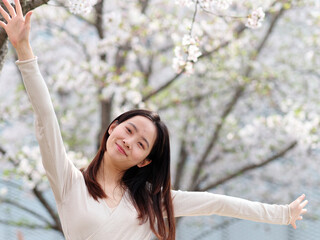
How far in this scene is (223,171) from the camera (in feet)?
19.7

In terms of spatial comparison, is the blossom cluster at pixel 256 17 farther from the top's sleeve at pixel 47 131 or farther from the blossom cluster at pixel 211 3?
the top's sleeve at pixel 47 131

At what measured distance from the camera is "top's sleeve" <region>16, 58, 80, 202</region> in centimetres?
137

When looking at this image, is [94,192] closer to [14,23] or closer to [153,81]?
[14,23]

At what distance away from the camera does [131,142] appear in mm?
1658

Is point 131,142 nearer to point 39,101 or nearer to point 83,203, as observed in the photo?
point 83,203

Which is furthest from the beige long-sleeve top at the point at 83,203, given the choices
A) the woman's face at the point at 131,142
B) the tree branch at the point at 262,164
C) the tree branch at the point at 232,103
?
the tree branch at the point at 232,103

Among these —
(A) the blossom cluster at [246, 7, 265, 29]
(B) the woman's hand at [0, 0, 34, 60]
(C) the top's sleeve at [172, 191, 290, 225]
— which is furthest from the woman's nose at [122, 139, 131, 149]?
(A) the blossom cluster at [246, 7, 265, 29]

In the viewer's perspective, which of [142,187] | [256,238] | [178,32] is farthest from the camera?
[256,238]

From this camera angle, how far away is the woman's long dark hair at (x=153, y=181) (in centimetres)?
172

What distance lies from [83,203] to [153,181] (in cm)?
33

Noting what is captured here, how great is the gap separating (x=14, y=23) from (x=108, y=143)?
1.71 ft

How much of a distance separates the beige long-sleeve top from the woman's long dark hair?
36 mm

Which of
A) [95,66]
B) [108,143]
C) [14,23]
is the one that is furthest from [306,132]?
[14,23]

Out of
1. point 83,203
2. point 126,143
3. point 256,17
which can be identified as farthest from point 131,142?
point 256,17
